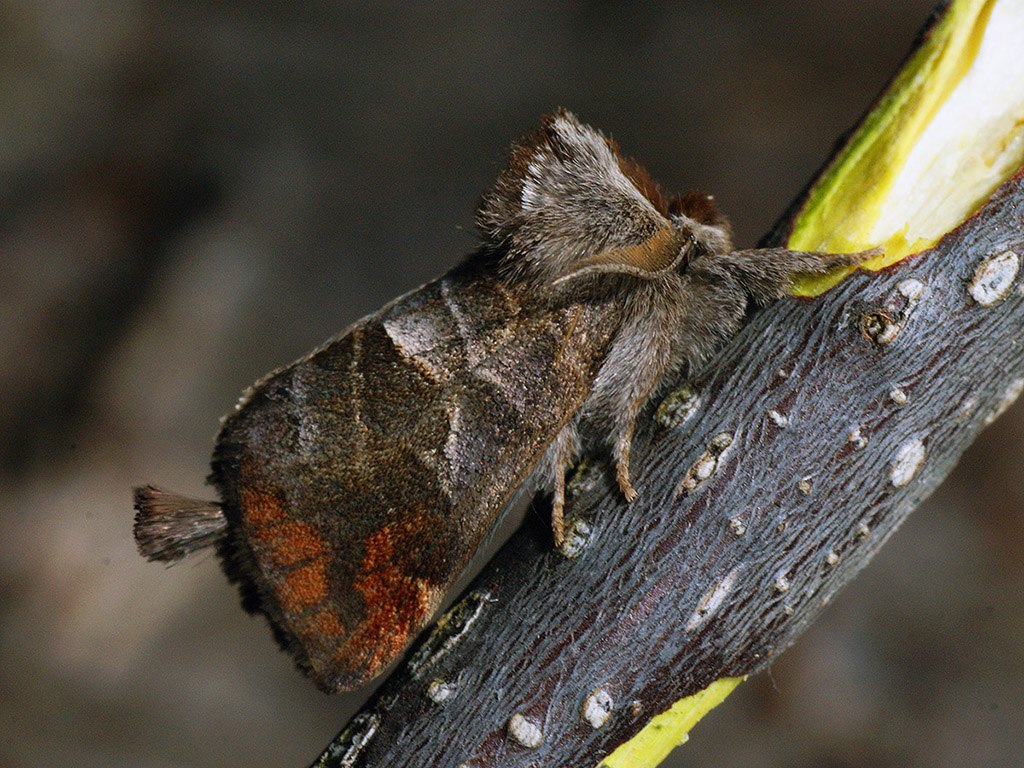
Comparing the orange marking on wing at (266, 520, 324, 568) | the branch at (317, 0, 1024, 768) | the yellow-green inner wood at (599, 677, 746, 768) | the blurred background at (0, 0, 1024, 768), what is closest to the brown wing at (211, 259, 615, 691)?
the orange marking on wing at (266, 520, 324, 568)

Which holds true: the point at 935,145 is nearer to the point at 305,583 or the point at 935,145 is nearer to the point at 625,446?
the point at 625,446

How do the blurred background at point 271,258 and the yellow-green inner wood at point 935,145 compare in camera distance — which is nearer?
the yellow-green inner wood at point 935,145

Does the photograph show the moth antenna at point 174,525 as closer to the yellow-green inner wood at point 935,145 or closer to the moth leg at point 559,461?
the moth leg at point 559,461

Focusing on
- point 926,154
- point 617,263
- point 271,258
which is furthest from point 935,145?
point 271,258

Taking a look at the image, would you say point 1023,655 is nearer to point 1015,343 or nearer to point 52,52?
point 1015,343

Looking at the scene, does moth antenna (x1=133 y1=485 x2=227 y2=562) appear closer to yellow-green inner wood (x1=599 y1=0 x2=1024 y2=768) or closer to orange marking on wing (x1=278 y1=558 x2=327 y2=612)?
orange marking on wing (x1=278 y1=558 x2=327 y2=612)

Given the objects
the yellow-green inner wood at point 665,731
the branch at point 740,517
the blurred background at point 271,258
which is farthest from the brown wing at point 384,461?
the blurred background at point 271,258
